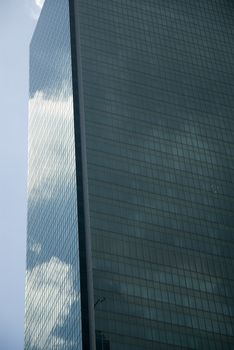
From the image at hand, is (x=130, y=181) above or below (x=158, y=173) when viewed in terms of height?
above

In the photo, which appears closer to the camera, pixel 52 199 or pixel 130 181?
pixel 130 181

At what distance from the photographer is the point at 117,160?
405ft

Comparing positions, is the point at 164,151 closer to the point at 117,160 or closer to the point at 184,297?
the point at 117,160

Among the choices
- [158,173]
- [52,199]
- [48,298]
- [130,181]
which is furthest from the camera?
[52,199]

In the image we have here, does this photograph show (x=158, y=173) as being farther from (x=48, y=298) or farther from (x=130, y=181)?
(x=48, y=298)

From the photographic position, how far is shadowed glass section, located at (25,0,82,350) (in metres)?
114

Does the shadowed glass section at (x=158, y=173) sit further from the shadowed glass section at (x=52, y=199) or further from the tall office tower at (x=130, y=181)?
the shadowed glass section at (x=52, y=199)

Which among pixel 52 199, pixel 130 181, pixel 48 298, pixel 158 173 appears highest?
pixel 130 181

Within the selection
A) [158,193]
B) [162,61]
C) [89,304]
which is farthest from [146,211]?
[162,61]

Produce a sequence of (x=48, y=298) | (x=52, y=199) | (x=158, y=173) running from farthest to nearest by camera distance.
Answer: (x=52, y=199), (x=158, y=173), (x=48, y=298)

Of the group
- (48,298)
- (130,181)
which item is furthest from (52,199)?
(48,298)

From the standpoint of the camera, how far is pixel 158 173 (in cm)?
12838

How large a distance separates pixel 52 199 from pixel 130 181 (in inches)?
717

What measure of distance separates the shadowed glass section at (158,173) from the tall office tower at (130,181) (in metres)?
0.23
